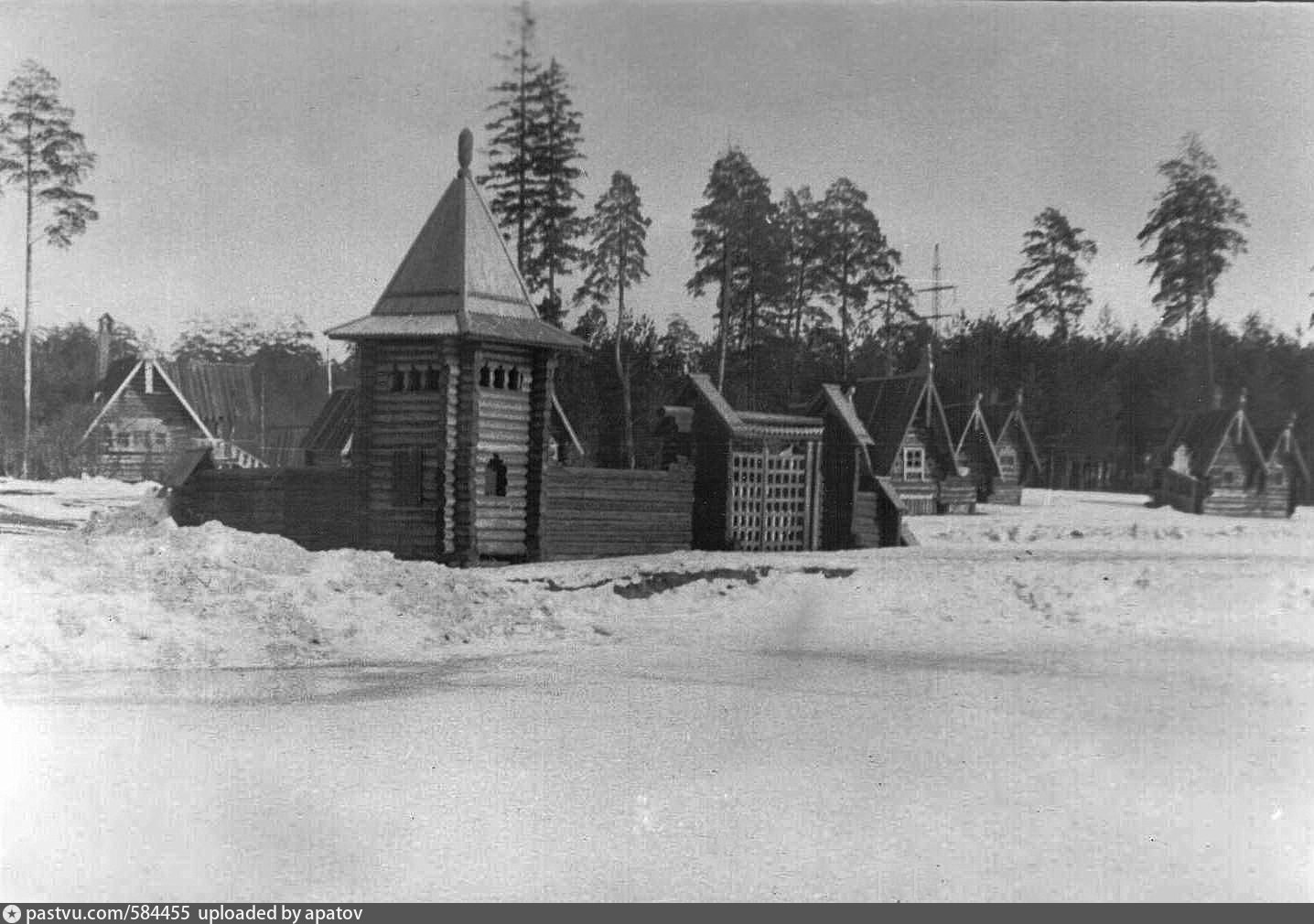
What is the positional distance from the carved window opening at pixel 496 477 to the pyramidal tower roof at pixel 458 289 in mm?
1184

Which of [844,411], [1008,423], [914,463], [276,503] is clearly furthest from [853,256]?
[276,503]

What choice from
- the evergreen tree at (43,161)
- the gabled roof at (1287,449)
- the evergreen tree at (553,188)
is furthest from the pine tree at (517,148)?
the gabled roof at (1287,449)

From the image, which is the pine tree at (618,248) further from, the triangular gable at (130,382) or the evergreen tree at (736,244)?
the triangular gable at (130,382)

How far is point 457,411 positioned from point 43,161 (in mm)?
3687

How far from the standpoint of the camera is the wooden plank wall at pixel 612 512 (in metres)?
8.74

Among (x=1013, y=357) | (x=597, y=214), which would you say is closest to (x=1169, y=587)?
(x=1013, y=357)

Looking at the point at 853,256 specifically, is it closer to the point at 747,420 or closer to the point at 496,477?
the point at 747,420

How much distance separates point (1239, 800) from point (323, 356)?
23.9 feet

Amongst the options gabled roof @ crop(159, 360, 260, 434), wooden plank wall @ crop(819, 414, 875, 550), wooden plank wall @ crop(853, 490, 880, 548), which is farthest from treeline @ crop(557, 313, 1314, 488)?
gabled roof @ crop(159, 360, 260, 434)

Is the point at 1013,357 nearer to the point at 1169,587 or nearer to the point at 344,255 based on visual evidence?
the point at 1169,587

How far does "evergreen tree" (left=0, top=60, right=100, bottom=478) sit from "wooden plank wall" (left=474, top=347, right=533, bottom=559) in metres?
3.37

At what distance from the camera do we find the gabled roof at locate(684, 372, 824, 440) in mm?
9094

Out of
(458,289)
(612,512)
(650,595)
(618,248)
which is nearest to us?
(618,248)

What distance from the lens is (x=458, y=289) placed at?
325 inches
